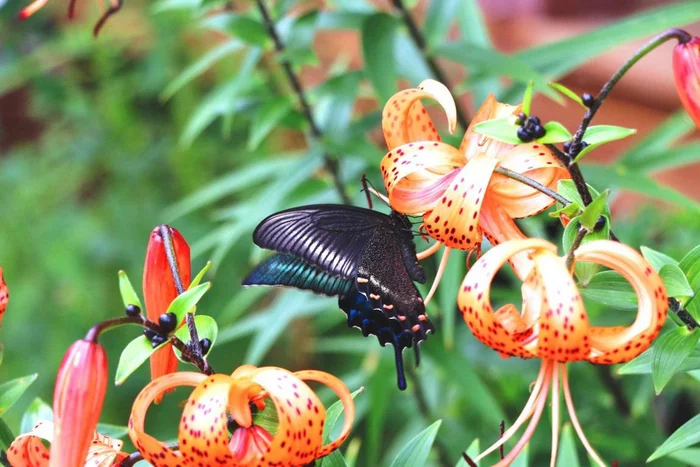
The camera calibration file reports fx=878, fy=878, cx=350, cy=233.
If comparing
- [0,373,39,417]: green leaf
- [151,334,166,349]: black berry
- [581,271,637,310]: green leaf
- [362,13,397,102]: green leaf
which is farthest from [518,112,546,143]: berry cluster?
[362,13,397,102]: green leaf

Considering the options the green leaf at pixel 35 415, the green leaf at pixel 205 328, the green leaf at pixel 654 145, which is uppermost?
the green leaf at pixel 205 328

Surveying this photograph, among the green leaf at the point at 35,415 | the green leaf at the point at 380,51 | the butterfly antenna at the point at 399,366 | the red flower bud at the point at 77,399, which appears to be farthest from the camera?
the green leaf at the point at 380,51

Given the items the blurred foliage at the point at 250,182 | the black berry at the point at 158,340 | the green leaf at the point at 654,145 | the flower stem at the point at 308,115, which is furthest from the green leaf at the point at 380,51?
the black berry at the point at 158,340

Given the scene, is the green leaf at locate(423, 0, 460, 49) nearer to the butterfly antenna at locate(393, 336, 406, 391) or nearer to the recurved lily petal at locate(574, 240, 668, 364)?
the butterfly antenna at locate(393, 336, 406, 391)

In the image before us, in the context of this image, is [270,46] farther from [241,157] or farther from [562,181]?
[241,157]

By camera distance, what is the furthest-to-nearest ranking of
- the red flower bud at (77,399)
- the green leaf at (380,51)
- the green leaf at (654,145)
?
the green leaf at (654,145)
the green leaf at (380,51)
the red flower bud at (77,399)

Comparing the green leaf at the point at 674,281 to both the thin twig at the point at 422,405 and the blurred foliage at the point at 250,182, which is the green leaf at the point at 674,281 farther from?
the thin twig at the point at 422,405

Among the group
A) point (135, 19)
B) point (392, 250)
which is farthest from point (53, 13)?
point (392, 250)
